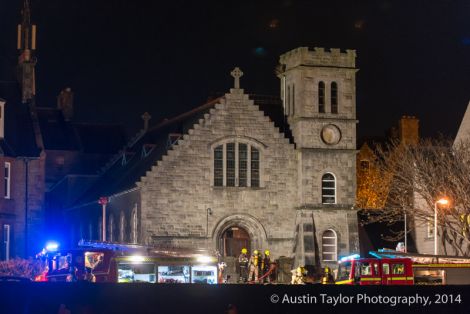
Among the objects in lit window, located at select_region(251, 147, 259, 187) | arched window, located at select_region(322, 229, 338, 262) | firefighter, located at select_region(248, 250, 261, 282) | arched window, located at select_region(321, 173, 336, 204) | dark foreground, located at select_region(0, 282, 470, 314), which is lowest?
dark foreground, located at select_region(0, 282, 470, 314)

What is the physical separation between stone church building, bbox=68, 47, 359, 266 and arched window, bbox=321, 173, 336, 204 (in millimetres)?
57

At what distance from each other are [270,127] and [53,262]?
2278 cm

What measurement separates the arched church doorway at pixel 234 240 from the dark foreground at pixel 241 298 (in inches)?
1589

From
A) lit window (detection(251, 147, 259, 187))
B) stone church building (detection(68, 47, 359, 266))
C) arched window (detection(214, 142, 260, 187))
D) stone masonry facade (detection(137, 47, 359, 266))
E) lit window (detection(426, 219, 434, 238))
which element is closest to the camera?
stone masonry facade (detection(137, 47, 359, 266))

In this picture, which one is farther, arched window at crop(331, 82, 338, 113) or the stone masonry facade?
arched window at crop(331, 82, 338, 113)

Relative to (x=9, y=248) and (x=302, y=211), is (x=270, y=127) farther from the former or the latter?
(x=9, y=248)

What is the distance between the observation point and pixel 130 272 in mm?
48469

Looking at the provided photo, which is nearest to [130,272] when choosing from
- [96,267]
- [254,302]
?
[96,267]

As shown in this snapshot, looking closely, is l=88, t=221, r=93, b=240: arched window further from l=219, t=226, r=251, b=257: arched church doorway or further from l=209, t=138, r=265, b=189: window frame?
l=209, t=138, r=265, b=189: window frame

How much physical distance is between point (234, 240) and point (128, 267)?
21.2 metres

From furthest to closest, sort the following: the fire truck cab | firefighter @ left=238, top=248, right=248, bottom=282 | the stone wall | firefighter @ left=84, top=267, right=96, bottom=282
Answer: the stone wall
firefighter @ left=238, top=248, right=248, bottom=282
firefighter @ left=84, top=267, right=96, bottom=282
the fire truck cab

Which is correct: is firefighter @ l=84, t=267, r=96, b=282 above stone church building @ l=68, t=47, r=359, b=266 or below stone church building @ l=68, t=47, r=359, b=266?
below

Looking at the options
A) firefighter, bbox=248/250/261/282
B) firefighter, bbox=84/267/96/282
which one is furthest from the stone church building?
firefighter, bbox=84/267/96/282

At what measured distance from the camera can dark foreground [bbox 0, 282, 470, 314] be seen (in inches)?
1112
